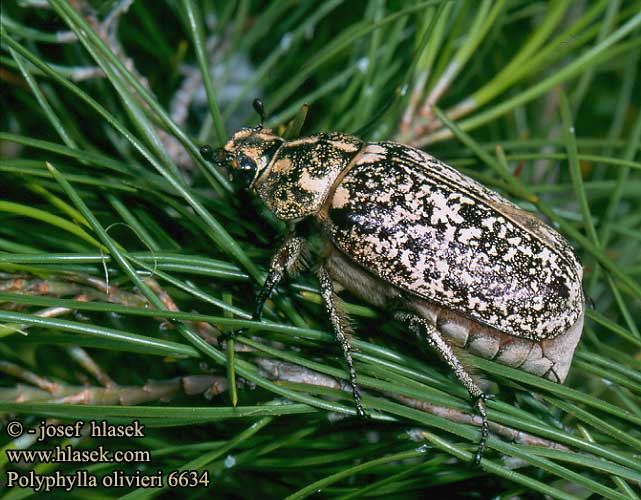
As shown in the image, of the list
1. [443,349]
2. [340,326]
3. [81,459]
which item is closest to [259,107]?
[340,326]

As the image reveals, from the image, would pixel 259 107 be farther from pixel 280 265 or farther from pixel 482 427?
pixel 482 427

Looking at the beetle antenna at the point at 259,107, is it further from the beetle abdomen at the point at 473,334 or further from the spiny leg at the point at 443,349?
the spiny leg at the point at 443,349

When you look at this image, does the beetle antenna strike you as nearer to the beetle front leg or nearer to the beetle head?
the beetle head

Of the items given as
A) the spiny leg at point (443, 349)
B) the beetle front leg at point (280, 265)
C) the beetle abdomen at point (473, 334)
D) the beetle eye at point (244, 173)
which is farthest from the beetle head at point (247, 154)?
the spiny leg at point (443, 349)

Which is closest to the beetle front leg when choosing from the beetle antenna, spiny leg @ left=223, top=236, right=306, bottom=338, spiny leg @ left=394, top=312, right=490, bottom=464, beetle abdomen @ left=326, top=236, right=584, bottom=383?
spiny leg @ left=223, top=236, right=306, bottom=338

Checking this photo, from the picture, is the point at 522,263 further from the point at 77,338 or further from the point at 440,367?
the point at 77,338
